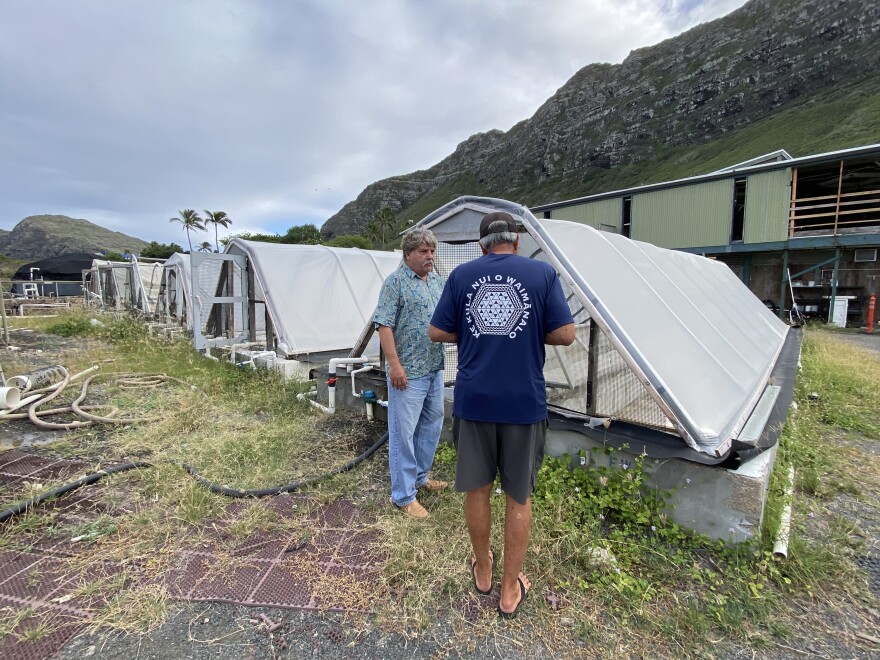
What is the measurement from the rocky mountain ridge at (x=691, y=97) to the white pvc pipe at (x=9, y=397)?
49814 millimetres

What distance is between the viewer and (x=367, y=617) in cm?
194

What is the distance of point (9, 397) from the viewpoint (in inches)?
179

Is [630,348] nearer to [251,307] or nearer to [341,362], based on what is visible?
[341,362]

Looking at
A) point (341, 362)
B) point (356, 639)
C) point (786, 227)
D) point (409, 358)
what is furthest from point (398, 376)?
point (786, 227)

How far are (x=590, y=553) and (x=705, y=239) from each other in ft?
60.6

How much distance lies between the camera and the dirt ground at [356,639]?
5.76 ft

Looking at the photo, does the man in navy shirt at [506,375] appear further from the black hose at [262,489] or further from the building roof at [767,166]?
the building roof at [767,166]

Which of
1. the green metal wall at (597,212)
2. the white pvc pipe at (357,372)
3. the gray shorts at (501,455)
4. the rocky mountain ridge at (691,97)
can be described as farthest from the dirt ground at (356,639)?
the rocky mountain ridge at (691,97)

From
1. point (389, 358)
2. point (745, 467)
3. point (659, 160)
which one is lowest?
point (745, 467)

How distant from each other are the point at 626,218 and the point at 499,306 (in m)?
20.5

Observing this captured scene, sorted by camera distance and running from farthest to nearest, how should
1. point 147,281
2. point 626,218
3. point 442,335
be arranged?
point 626,218 < point 147,281 < point 442,335

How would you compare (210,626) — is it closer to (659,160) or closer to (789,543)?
(789,543)

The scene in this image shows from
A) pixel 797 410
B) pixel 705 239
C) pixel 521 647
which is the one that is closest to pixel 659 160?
pixel 705 239

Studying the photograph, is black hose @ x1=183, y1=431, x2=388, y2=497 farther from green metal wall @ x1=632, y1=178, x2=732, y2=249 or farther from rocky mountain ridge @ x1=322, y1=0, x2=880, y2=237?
rocky mountain ridge @ x1=322, y1=0, x2=880, y2=237
